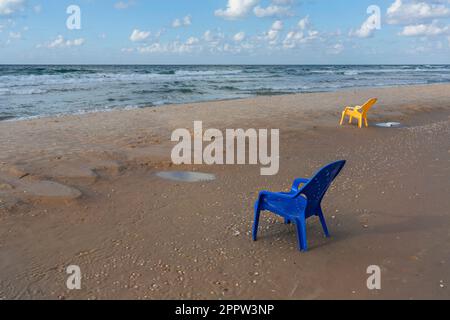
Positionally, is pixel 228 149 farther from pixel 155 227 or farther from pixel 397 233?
pixel 397 233

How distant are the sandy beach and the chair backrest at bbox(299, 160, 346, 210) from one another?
488 mm

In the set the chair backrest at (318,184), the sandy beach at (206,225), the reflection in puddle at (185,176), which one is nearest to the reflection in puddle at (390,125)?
the sandy beach at (206,225)

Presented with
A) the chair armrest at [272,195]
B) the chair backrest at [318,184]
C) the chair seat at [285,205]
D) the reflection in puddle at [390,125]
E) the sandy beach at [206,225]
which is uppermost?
the reflection in puddle at [390,125]

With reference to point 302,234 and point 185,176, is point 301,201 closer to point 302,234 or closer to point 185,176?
point 302,234

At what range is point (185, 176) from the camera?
655 cm

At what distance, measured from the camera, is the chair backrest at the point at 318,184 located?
3830 mm

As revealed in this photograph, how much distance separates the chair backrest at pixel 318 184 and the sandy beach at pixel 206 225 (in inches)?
19.2

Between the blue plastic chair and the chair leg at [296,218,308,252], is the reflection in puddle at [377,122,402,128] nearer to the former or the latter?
the blue plastic chair

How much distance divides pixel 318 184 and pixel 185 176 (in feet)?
9.97

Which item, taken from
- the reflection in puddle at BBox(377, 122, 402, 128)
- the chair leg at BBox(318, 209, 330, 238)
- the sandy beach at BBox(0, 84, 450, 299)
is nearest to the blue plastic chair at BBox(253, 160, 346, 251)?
the chair leg at BBox(318, 209, 330, 238)

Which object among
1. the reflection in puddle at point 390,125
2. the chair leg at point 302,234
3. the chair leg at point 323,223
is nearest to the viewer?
the chair leg at point 302,234

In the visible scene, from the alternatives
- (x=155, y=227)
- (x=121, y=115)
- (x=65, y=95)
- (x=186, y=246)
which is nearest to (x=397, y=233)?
(x=186, y=246)

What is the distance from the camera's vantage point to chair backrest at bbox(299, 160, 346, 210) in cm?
383

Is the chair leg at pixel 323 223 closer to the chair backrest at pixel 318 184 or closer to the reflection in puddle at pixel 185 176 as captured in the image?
the chair backrest at pixel 318 184
